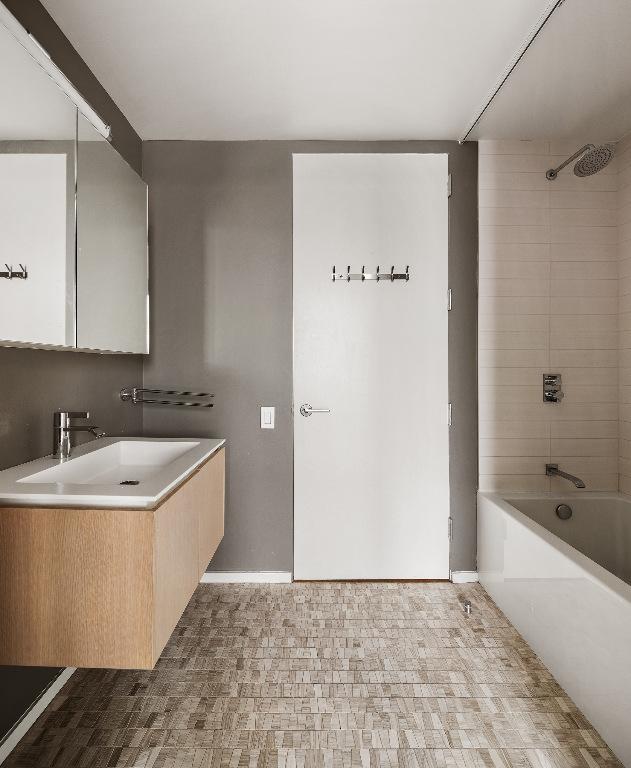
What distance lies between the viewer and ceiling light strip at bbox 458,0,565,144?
1.77 meters

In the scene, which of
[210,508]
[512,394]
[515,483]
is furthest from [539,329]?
[210,508]

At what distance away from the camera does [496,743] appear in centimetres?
163

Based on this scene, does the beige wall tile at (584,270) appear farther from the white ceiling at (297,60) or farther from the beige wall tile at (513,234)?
the white ceiling at (297,60)

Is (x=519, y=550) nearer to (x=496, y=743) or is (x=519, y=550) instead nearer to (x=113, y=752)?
(x=496, y=743)

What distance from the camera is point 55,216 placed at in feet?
5.47

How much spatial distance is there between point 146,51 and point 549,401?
2517mm

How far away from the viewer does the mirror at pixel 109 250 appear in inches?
73.1

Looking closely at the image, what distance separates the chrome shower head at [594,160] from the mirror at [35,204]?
2173 millimetres

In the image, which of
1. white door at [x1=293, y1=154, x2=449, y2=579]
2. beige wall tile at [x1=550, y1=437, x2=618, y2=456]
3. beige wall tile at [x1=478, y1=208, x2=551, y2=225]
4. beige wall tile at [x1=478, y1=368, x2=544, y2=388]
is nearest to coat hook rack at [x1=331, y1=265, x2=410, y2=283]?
white door at [x1=293, y1=154, x2=449, y2=579]

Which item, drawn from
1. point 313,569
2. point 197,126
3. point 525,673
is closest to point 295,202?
point 197,126

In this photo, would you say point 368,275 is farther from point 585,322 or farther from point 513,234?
point 585,322

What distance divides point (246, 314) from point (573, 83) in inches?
73.9

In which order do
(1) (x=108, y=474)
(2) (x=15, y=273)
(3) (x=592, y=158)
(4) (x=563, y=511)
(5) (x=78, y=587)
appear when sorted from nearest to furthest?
(5) (x=78, y=587) < (2) (x=15, y=273) < (1) (x=108, y=474) < (3) (x=592, y=158) < (4) (x=563, y=511)

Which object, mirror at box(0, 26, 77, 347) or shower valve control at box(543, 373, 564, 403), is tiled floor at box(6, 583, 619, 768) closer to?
shower valve control at box(543, 373, 564, 403)
